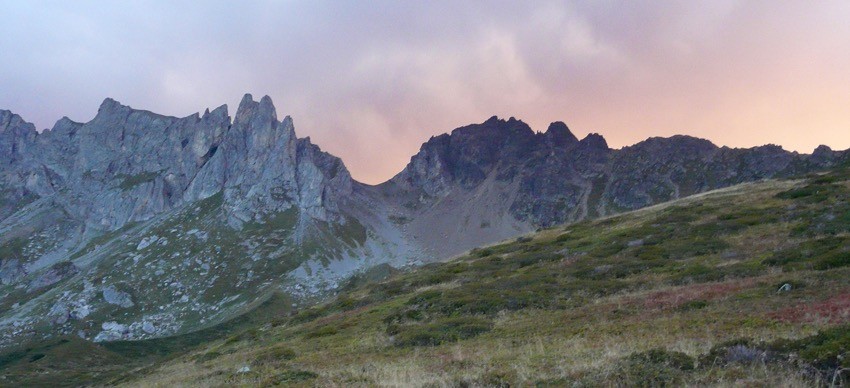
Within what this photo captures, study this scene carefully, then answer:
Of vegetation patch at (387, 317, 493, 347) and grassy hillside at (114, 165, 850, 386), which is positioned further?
vegetation patch at (387, 317, 493, 347)

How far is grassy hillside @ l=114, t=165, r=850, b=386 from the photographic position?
50.4 ft

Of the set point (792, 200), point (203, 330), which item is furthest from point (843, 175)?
point (203, 330)

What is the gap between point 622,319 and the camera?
24.6 m

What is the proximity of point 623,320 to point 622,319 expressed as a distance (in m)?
0.29

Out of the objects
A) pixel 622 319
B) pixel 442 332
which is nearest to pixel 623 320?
pixel 622 319

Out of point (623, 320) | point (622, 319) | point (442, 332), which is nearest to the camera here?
point (623, 320)

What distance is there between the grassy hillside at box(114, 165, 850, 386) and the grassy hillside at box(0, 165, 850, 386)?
0.10 meters

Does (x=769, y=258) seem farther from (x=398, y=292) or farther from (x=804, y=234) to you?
(x=398, y=292)

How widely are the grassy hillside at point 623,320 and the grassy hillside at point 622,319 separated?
0.10 metres

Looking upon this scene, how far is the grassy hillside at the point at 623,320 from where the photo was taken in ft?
50.4

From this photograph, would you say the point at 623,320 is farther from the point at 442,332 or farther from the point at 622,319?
the point at 442,332

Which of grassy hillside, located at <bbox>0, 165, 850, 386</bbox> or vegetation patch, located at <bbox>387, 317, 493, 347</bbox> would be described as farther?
vegetation patch, located at <bbox>387, 317, 493, 347</bbox>

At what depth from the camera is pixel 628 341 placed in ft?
64.7

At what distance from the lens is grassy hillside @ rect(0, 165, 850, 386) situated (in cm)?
1534
